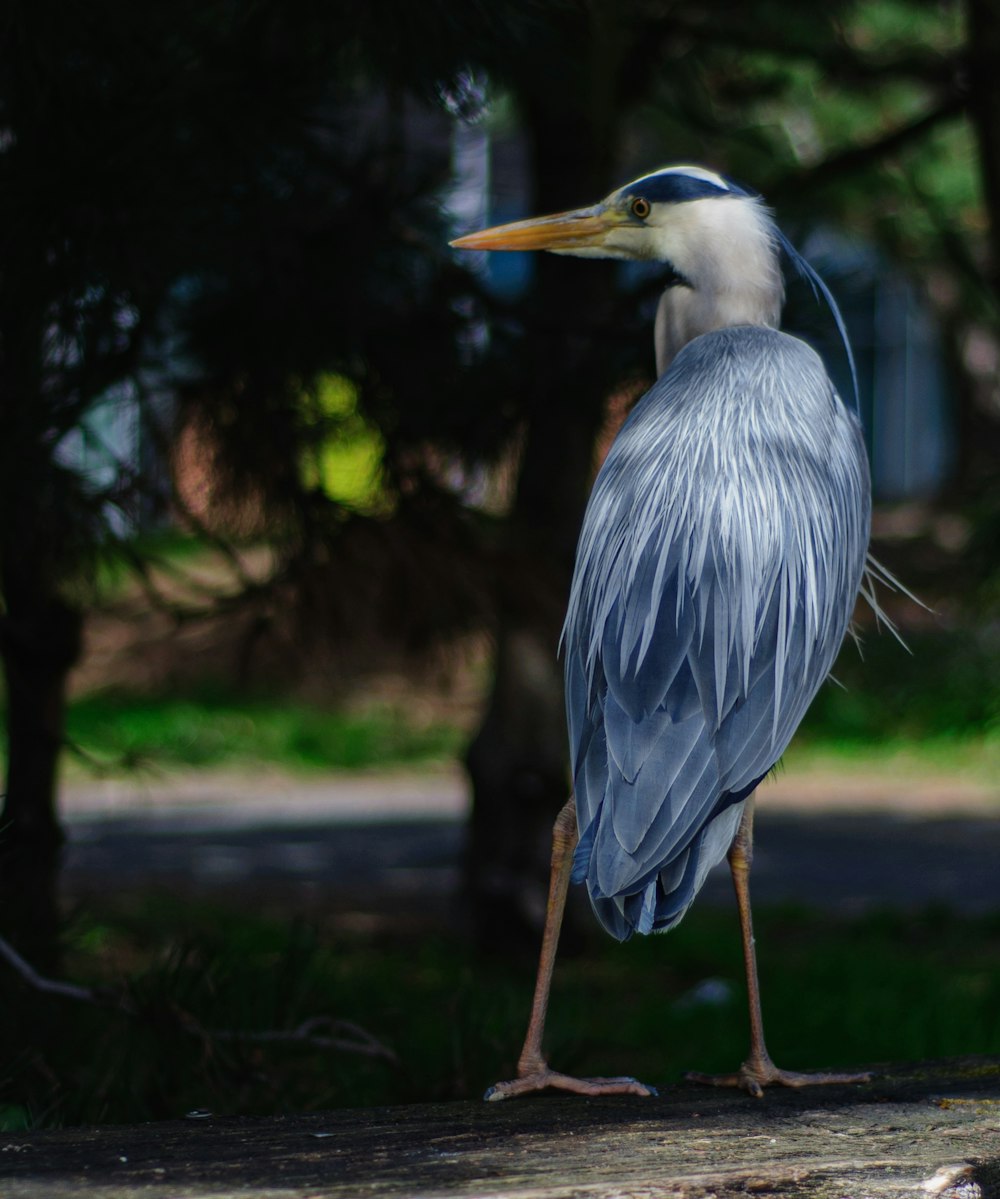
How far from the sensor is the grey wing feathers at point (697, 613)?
7.30 ft

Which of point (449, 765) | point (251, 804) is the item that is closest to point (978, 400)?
point (449, 765)

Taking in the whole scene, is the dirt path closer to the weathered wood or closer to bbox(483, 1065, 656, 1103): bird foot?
bbox(483, 1065, 656, 1103): bird foot

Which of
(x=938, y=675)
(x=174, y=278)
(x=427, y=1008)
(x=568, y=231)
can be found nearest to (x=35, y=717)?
(x=174, y=278)

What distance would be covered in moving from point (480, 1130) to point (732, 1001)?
3.28 m

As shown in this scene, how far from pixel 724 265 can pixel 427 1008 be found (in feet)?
9.69

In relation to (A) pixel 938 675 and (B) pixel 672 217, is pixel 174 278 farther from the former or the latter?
(A) pixel 938 675

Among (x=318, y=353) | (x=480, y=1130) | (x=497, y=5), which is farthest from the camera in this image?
(x=318, y=353)

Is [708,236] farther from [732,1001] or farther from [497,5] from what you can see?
[732,1001]

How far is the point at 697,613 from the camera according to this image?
7.66 feet

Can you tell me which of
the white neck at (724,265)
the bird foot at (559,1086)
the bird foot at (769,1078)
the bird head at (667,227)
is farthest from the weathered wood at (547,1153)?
the bird head at (667,227)

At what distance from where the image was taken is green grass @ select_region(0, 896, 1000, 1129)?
2.94 m

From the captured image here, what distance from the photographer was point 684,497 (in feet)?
7.88

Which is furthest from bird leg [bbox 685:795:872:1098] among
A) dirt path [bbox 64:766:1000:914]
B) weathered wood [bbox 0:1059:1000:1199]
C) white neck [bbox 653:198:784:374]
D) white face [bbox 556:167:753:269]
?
dirt path [bbox 64:766:1000:914]

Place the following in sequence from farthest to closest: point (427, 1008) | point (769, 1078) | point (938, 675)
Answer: point (427, 1008), point (938, 675), point (769, 1078)
